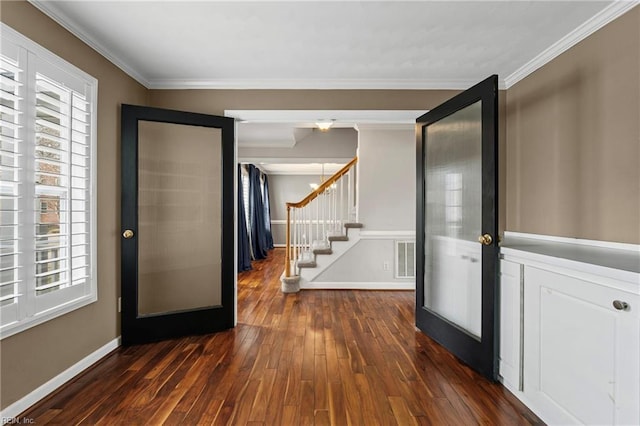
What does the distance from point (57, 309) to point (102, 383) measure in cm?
59

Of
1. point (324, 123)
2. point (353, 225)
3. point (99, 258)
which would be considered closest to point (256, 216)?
point (353, 225)

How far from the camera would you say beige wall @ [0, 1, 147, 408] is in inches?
70.0

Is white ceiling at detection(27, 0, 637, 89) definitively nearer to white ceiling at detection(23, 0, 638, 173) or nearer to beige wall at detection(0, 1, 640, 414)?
white ceiling at detection(23, 0, 638, 173)

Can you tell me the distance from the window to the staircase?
2648mm

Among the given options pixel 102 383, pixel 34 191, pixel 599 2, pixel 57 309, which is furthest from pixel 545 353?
pixel 34 191

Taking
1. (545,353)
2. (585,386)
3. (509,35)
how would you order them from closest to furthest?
1. (585,386)
2. (545,353)
3. (509,35)

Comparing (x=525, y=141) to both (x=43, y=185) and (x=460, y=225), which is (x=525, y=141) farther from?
(x=43, y=185)

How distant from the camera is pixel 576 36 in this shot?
2260mm

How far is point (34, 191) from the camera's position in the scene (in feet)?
6.14

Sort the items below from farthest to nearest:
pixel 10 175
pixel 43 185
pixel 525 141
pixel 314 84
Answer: pixel 314 84, pixel 525 141, pixel 43 185, pixel 10 175

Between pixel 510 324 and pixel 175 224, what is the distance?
9.31ft

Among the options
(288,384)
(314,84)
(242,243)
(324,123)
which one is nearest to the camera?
(288,384)

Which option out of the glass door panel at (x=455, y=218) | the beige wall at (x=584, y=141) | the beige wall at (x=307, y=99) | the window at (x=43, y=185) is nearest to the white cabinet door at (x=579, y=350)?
the glass door panel at (x=455, y=218)

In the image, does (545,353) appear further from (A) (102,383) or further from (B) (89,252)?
(B) (89,252)
